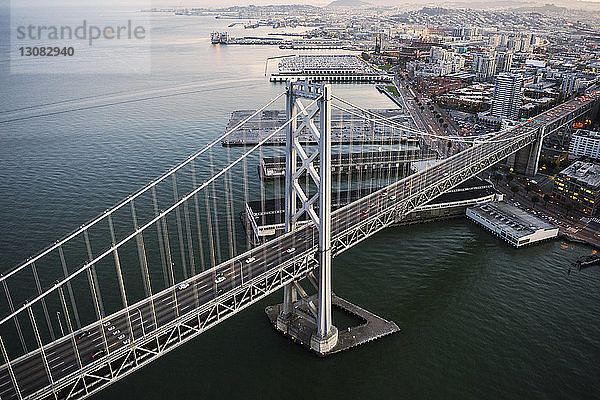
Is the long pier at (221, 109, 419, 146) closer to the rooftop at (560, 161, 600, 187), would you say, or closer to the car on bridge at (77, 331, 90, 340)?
the rooftop at (560, 161, 600, 187)

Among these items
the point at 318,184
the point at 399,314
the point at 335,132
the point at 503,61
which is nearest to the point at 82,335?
the point at 318,184

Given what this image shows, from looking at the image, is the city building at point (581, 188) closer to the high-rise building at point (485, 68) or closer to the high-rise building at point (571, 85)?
the high-rise building at point (571, 85)

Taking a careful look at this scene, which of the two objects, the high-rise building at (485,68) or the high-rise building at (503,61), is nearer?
the high-rise building at (485,68)

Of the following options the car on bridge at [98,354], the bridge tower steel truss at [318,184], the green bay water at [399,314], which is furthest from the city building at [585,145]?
the car on bridge at [98,354]

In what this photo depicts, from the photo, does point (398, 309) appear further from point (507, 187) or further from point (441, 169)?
point (507, 187)

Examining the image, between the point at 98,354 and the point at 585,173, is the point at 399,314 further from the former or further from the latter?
the point at 585,173

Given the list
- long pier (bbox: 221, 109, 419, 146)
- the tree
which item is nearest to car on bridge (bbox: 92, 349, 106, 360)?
the tree
